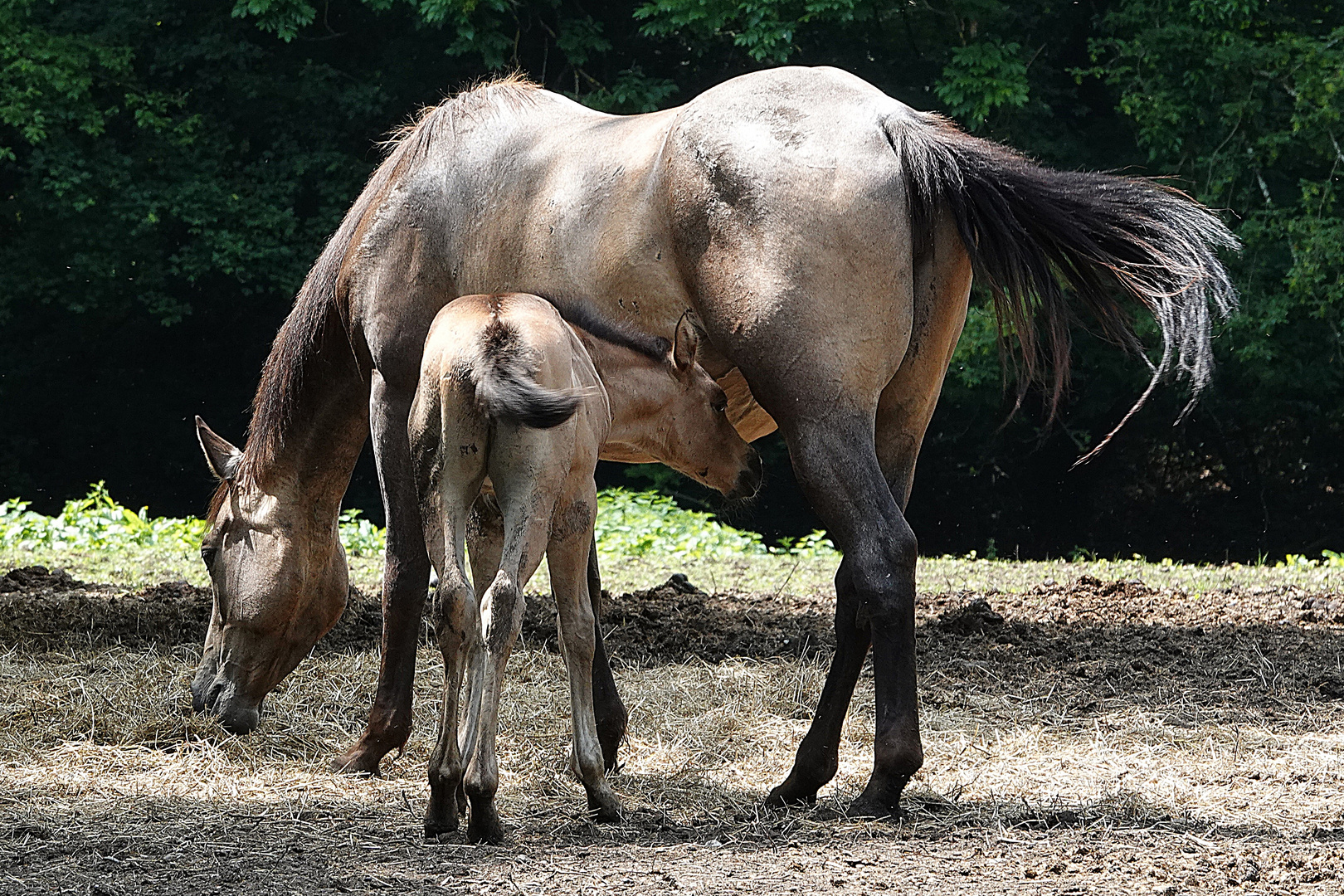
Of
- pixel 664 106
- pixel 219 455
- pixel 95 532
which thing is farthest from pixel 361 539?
pixel 664 106

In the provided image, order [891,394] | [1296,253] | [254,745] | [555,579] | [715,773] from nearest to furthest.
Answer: [555,579] < [891,394] < [715,773] < [254,745] < [1296,253]

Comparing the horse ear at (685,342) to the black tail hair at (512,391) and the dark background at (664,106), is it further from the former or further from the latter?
the dark background at (664,106)

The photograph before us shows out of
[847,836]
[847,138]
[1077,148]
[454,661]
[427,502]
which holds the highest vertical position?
[1077,148]

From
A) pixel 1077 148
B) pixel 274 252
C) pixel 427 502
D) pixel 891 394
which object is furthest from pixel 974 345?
pixel 427 502

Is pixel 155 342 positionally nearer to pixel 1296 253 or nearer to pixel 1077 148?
pixel 1077 148

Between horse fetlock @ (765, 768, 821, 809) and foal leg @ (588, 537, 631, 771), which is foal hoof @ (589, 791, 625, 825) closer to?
horse fetlock @ (765, 768, 821, 809)

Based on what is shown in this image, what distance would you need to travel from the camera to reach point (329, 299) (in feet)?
17.4

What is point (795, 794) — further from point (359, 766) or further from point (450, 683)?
point (359, 766)

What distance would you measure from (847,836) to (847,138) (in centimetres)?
212

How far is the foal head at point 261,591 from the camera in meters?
5.41

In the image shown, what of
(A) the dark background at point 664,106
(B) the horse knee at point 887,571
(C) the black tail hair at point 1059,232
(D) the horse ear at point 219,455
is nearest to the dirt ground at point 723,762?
(B) the horse knee at point 887,571

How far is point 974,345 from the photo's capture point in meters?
14.1

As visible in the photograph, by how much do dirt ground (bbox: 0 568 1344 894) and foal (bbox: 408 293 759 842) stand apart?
26cm

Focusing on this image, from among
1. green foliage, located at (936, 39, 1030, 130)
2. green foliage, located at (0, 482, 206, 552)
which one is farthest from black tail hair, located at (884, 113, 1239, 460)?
green foliage, located at (936, 39, 1030, 130)
